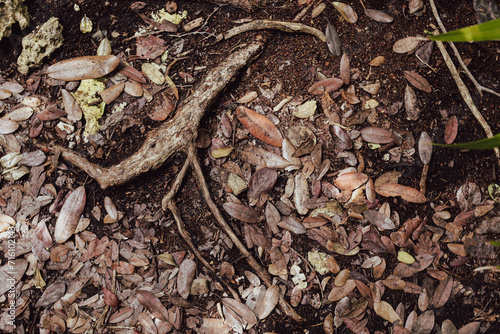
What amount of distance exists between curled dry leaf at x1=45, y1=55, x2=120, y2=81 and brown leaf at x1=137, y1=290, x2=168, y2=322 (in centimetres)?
121

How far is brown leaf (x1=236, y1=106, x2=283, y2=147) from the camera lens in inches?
69.4

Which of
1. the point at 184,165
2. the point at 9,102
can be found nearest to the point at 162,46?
the point at 184,165

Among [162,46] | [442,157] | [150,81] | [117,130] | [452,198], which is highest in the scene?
[162,46]

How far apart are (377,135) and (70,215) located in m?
1.71

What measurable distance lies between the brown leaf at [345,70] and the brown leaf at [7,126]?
1835mm

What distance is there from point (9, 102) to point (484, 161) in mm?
2713

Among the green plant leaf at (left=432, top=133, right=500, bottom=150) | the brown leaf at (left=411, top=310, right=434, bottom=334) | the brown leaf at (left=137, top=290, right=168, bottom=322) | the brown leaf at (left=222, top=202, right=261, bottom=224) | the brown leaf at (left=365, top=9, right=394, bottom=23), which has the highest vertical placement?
the brown leaf at (left=365, top=9, right=394, bottom=23)

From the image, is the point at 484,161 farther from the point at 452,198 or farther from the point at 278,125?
the point at 278,125

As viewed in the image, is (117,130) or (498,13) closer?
(117,130)

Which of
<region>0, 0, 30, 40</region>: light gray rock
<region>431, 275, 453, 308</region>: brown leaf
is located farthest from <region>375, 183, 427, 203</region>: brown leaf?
<region>0, 0, 30, 40</region>: light gray rock

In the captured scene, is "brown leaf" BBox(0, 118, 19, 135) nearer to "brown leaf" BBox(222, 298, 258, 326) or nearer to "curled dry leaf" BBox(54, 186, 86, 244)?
"curled dry leaf" BBox(54, 186, 86, 244)

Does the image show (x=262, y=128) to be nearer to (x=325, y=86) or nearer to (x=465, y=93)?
(x=325, y=86)

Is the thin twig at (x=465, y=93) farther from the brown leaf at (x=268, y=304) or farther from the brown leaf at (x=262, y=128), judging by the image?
the brown leaf at (x=268, y=304)

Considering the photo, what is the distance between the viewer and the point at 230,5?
74.9 inches
